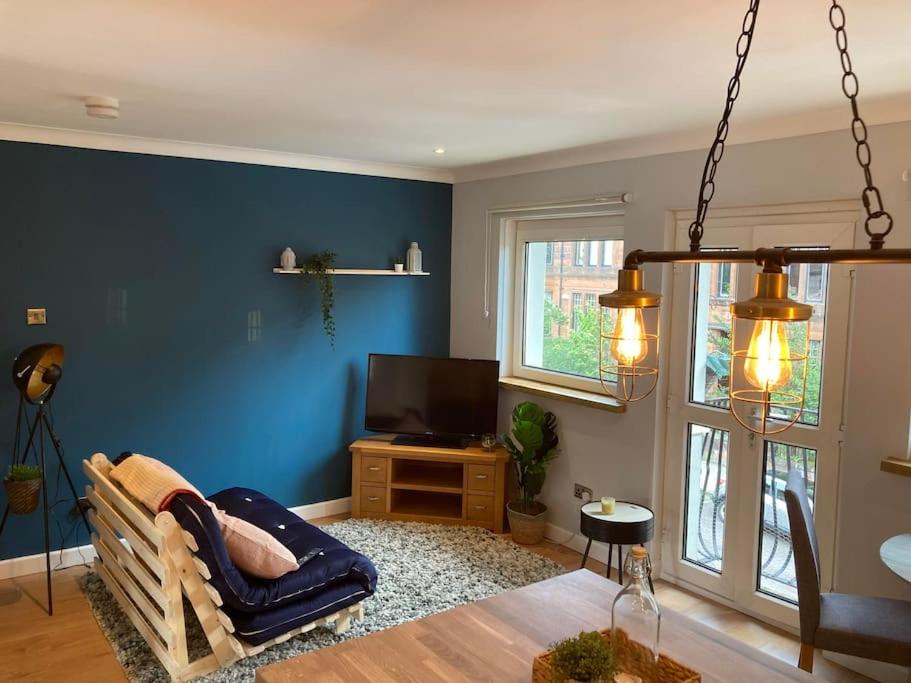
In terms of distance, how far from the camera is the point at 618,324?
1.74m

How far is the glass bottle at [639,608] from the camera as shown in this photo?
1.78 metres

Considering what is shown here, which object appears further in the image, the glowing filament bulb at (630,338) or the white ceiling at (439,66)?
the white ceiling at (439,66)

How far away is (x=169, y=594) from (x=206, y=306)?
2.05 m

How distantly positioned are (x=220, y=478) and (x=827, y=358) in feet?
11.5

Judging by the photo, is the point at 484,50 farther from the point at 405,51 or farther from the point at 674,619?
the point at 674,619

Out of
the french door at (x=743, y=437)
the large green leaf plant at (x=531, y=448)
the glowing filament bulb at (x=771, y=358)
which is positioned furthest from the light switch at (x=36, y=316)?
the glowing filament bulb at (x=771, y=358)

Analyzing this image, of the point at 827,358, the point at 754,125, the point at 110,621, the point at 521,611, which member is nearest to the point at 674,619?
the point at 521,611

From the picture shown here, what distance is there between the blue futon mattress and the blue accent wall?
1.21 meters

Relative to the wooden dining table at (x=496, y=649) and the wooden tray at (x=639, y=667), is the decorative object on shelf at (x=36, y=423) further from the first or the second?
the wooden tray at (x=639, y=667)

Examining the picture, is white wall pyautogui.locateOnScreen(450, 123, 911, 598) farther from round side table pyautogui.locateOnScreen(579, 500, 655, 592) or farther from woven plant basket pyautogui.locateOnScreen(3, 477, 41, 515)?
woven plant basket pyautogui.locateOnScreen(3, 477, 41, 515)

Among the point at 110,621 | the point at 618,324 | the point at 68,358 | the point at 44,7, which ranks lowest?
the point at 110,621

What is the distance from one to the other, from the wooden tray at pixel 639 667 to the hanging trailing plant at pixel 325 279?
11.1 ft

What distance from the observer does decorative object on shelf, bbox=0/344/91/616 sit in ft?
12.2

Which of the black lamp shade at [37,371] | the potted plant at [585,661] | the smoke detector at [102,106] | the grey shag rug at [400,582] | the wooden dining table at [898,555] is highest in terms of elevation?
the smoke detector at [102,106]
